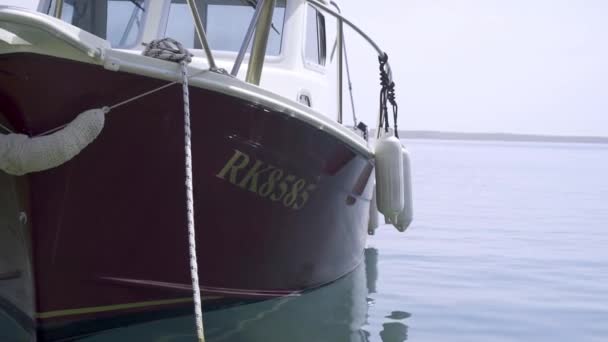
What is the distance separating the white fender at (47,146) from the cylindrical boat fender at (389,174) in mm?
2866

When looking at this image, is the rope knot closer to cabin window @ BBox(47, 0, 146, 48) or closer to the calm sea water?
cabin window @ BBox(47, 0, 146, 48)

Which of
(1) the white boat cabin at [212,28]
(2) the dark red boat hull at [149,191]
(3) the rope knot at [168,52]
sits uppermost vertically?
(1) the white boat cabin at [212,28]

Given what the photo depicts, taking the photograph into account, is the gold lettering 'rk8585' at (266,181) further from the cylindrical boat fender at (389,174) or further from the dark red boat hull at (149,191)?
the cylindrical boat fender at (389,174)

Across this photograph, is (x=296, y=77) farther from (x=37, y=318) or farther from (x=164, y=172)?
(x=37, y=318)

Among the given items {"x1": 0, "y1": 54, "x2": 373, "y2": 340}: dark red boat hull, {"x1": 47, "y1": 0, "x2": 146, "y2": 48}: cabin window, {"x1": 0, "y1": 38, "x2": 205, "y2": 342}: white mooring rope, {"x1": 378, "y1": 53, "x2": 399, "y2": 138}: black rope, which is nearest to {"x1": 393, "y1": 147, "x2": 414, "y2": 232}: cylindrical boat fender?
{"x1": 378, "y1": 53, "x2": 399, "y2": 138}: black rope

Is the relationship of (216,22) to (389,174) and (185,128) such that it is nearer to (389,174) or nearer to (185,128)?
(389,174)

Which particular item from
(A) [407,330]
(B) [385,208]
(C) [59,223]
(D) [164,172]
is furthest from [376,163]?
(C) [59,223]

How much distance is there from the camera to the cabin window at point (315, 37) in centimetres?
664

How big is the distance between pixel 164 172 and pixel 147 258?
0.59 metres

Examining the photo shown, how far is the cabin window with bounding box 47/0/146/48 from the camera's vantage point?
Answer: 19.2 ft

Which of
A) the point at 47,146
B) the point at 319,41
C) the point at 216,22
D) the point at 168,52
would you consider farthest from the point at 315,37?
the point at 47,146

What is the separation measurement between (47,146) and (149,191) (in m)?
0.74

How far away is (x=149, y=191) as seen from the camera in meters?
4.50

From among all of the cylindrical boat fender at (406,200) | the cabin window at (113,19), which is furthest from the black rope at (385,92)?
the cabin window at (113,19)
